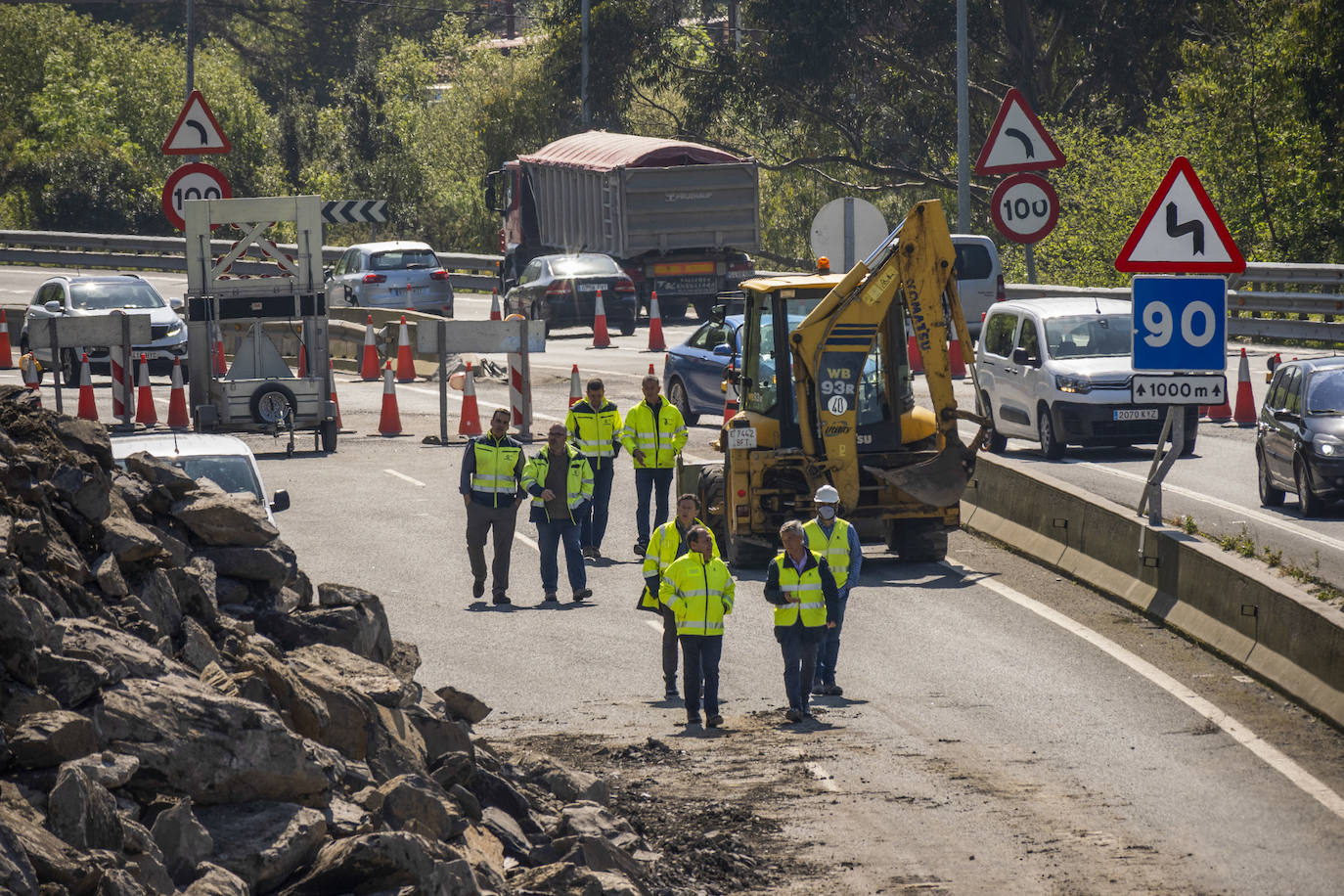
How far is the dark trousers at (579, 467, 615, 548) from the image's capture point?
1742cm

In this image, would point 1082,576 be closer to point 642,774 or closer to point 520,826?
point 642,774

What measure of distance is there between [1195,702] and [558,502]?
593cm

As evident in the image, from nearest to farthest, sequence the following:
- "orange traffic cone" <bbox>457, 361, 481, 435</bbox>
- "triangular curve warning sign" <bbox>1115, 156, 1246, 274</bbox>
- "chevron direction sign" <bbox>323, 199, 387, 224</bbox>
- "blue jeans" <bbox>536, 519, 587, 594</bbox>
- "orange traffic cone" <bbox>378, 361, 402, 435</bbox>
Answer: "triangular curve warning sign" <bbox>1115, 156, 1246, 274</bbox> → "blue jeans" <bbox>536, 519, 587, 594</bbox> → "orange traffic cone" <bbox>457, 361, 481, 435</bbox> → "orange traffic cone" <bbox>378, 361, 402, 435</bbox> → "chevron direction sign" <bbox>323, 199, 387, 224</bbox>

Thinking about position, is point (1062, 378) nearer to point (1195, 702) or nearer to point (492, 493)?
point (492, 493)

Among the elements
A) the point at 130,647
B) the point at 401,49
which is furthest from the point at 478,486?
the point at 401,49

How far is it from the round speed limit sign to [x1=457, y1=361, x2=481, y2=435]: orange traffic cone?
14.0ft

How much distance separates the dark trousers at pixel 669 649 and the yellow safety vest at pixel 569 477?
339cm

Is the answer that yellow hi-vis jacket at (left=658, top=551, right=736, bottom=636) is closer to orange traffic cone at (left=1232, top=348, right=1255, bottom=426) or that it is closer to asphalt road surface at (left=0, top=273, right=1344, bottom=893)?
asphalt road surface at (left=0, top=273, right=1344, bottom=893)

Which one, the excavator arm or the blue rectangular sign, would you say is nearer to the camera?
the blue rectangular sign

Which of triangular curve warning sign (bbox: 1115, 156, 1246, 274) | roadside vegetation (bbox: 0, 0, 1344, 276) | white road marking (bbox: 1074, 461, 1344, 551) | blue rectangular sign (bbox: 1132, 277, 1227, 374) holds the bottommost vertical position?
white road marking (bbox: 1074, 461, 1344, 551)

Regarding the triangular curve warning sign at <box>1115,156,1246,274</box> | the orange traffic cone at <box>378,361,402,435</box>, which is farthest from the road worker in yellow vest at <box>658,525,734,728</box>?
the orange traffic cone at <box>378,361,402,435</box>

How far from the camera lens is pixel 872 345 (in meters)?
16.0

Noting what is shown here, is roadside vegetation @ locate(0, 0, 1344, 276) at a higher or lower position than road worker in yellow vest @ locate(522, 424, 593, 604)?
higher

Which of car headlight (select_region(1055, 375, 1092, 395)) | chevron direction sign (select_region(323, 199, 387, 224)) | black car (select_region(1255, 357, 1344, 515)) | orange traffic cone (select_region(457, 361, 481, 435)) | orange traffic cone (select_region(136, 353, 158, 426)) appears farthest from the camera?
chevron direction sign (select_region(323, 199, 387, 224))
